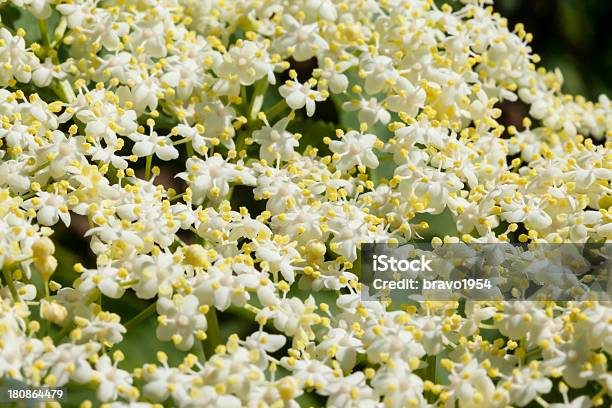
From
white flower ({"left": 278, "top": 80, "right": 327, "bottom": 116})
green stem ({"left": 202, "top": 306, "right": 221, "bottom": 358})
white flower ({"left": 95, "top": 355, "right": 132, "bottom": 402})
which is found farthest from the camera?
white flower ({"left": 278, "top": 80, "right": 327, "bottom": 116})

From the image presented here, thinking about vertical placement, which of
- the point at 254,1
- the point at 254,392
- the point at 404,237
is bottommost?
the point at 254,392

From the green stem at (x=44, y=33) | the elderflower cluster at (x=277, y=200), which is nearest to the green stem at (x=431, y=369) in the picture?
the elderflower cluster at (x=277, y=200)

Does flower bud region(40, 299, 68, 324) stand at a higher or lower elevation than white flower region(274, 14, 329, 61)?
lower

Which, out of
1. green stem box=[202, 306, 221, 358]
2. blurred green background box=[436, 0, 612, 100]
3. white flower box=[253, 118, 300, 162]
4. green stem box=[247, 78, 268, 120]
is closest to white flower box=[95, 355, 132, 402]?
green stem box=[202, 306, 221, 358]

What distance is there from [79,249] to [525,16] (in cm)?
162

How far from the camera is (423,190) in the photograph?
1.29 meters

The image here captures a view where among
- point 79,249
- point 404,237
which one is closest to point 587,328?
point 404,237

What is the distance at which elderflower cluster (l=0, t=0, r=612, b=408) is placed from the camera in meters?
1.07

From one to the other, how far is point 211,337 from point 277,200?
224 millimetres

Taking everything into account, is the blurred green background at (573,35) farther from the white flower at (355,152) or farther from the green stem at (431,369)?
the green stem at (431,369)

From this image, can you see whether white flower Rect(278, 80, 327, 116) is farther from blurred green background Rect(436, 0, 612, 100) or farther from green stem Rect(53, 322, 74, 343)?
blurred green background Rect(436, 0, 612, 100)

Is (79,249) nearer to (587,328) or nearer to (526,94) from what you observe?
(526,94)

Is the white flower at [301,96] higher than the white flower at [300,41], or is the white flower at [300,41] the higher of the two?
the white flower at [300,41]

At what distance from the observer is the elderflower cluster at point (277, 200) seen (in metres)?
1.07
